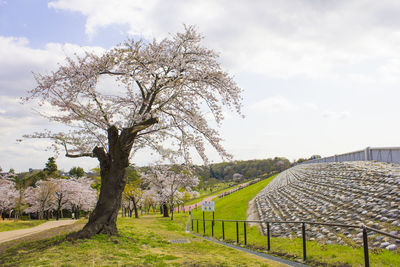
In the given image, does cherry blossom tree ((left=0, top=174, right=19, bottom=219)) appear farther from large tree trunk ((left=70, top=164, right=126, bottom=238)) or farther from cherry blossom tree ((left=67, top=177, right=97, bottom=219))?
large tree trunk ((left=70, top=164, right=126, bottom=238))

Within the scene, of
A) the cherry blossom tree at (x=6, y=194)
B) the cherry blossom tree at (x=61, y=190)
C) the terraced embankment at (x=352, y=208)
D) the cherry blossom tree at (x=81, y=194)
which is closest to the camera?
the terraced embankment at (x=352, y=208)

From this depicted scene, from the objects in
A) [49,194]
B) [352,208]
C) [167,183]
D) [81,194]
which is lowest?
[81,194]

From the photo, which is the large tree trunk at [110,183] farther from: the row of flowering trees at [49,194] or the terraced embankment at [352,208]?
the row of flowering trees at [49,194]

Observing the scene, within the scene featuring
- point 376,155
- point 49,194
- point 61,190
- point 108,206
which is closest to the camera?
point 108,206

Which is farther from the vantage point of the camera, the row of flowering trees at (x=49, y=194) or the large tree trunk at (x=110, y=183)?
the row of flowering trees at (x=49, y=194)

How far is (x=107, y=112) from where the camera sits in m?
11.6

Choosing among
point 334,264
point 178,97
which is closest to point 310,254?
point 334,264

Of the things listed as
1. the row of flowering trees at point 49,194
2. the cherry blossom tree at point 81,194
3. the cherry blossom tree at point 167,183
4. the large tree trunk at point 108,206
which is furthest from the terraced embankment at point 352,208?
the cherry blossom tree at point 81,194

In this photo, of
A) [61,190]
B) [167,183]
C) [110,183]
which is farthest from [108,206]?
[61,190]

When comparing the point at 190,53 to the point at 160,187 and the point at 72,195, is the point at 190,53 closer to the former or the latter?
the point at 160,187

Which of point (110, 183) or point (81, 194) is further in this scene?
point (81, 194)

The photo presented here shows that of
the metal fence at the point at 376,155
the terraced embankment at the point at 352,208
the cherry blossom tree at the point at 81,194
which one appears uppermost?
the metal fence at the point at 376,155

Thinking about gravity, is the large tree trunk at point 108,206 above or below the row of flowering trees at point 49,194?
above

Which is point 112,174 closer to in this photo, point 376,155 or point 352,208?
point 352,208
